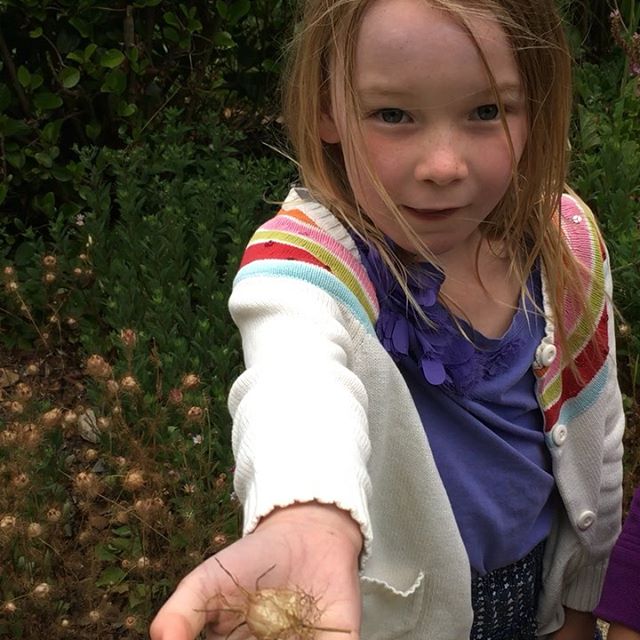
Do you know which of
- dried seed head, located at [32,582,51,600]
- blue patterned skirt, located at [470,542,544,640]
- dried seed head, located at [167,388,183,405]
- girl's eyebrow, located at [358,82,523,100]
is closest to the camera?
girl's eyebrow, located at [358,82,523,100]

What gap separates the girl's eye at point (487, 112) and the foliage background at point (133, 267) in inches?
43.3

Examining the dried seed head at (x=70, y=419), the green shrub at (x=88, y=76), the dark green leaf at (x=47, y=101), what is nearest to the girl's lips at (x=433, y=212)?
the dried seed head at (x=70, y=419)

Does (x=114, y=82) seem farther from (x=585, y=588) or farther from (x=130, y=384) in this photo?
(x=585, y=588)

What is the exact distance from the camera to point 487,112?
162 cm

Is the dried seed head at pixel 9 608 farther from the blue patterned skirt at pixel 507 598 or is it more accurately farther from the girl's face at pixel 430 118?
the girl's face at pixel 430 118

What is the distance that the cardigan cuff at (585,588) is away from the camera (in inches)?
82.7

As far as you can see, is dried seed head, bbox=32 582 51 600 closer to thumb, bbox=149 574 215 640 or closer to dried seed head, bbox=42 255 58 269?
dried seed head, bbox=42 255 58 269

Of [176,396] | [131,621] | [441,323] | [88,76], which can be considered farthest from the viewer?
[88,76]

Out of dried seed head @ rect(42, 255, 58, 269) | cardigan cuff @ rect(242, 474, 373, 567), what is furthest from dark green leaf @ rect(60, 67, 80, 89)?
cardigan cuff @ rect(242, 474, 373, 567)

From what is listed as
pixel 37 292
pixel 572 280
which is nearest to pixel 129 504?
pixel 37 292

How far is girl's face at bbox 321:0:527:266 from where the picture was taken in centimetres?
152

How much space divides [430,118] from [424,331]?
1.12 ft

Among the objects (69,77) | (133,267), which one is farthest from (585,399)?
(69,77)

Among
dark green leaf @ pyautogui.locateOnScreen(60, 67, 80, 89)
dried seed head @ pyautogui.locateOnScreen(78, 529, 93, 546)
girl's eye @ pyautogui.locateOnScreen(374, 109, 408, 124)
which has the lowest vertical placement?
dried seed head @ pyautogui.locateOnScreen(78, 529, 93, 546)
